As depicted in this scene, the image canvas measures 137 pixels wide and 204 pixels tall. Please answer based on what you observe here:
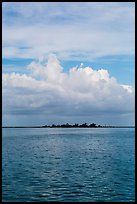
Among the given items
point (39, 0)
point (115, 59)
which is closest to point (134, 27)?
point (39, 0)

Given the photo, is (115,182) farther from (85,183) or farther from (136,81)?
(136,81)

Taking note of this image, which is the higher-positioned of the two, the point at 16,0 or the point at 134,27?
the point at 16,0

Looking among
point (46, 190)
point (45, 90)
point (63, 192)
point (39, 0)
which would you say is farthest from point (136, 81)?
point (45, 90)

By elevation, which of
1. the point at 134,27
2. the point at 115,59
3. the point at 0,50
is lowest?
the point at 0,50

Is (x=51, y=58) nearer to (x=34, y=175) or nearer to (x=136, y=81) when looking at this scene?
(x=136, y=81)

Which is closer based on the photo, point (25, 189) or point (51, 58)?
point (51, 58)

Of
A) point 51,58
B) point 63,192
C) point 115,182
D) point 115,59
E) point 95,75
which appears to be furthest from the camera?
point 115,59

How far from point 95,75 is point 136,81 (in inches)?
74.2

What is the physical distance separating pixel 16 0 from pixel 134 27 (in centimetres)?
58

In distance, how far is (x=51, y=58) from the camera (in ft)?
8.95

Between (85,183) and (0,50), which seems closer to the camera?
(0,50)

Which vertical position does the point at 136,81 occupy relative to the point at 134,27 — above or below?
below

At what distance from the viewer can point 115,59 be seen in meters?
33.5

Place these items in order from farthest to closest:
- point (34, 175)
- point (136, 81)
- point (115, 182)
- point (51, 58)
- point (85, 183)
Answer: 1. point (34, 175)
2. point (115, 182)
3. point (85, 183)
4. point (51, 58)
5. point (136, 81)
